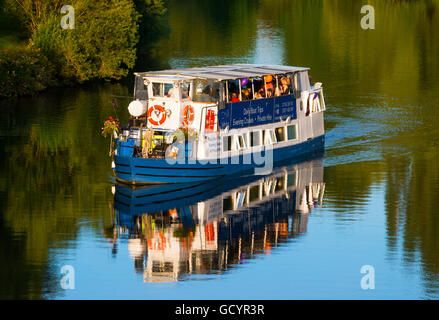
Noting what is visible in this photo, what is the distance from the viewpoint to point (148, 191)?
50.9 m

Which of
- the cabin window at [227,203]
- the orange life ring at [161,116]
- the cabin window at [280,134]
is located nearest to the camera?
the cabin window at [227,203]

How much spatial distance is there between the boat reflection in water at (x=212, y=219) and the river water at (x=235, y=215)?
10cm

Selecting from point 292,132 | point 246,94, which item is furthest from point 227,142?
point 292,132

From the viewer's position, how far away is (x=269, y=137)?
56031mm

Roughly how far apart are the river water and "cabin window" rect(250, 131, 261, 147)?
2.14 m

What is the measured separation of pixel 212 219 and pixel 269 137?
10653 millimetres

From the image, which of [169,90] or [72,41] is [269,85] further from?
[72,41]

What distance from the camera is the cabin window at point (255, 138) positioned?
181 feet

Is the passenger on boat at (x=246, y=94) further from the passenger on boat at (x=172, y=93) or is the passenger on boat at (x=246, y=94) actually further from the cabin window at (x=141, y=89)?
the cabin window at (x=141, y=89)

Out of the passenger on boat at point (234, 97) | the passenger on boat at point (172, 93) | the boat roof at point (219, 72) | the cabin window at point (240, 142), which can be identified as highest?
the boat roof at point (219, 72)

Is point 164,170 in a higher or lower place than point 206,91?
lower

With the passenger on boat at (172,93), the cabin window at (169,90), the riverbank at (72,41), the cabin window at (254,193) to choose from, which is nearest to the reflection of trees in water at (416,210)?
the cabin window at (254,193)

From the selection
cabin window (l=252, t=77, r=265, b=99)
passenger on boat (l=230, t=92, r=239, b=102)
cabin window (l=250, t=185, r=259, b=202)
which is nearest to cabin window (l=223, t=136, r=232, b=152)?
passenger on boat (l=230, t=92, r=239, b=102)

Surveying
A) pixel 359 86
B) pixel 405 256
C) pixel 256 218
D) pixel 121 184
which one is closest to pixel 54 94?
pixel 359 86
